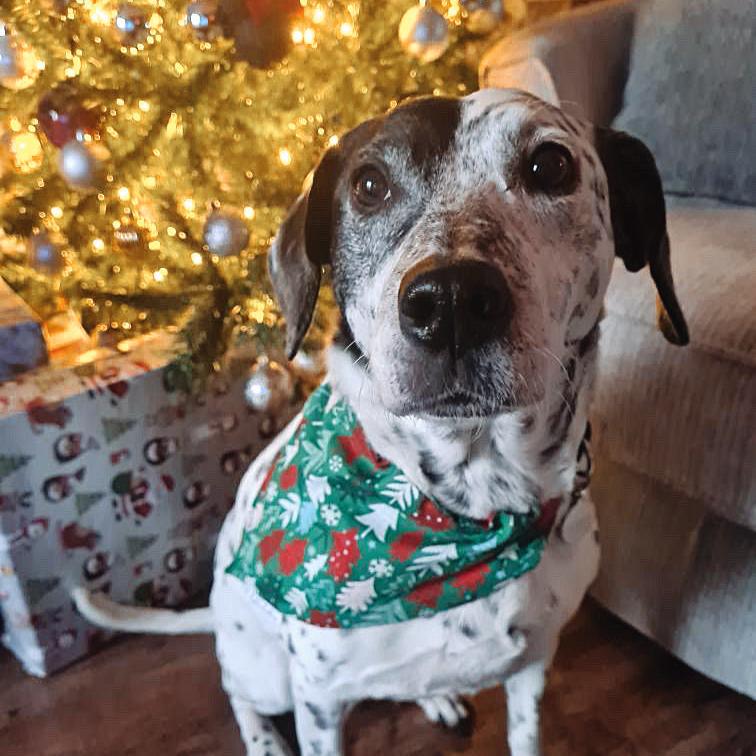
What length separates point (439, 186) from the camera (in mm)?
929

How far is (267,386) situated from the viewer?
5.45 feet

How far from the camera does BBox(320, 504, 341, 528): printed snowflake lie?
1.05 metres

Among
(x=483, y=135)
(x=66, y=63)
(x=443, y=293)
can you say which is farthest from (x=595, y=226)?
(x=66, y=63)

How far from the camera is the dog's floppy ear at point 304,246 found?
105cm

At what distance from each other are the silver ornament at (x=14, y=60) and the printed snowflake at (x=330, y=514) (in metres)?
0.99

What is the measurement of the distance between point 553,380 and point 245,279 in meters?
0.97

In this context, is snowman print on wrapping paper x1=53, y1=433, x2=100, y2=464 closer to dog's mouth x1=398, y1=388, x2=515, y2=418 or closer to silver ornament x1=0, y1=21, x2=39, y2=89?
silver ornament x1=0, y1=21, x2=39, y2=89

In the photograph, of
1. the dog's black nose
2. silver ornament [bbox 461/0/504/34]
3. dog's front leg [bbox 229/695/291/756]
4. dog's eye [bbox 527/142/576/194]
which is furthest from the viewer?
silver ornament [bbox 461/0/504/34]

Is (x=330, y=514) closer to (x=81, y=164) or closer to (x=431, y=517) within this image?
(x=431, y=517)

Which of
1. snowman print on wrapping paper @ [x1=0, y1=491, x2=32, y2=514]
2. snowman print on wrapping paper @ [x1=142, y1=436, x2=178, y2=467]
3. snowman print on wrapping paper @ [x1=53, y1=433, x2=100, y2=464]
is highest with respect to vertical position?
snowman print on wrapping paper @ [x1=53, y1=433, x2=100, y2=464]

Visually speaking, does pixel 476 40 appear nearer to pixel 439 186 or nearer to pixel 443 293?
pixel 439 186

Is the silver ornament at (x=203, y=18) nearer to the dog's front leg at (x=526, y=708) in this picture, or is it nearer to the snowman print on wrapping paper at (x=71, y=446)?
the snowman print on wrapping paper at (x=71, y=446)

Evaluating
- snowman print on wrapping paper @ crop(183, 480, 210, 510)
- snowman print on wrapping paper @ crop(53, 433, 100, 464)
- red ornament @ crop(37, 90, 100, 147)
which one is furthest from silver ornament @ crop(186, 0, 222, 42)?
snowman print on wrapping paper @ crop(183, 480, 210, 510)

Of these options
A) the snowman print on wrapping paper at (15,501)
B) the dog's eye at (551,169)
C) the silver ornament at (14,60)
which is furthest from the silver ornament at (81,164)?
the dog's eye at (551,169)
